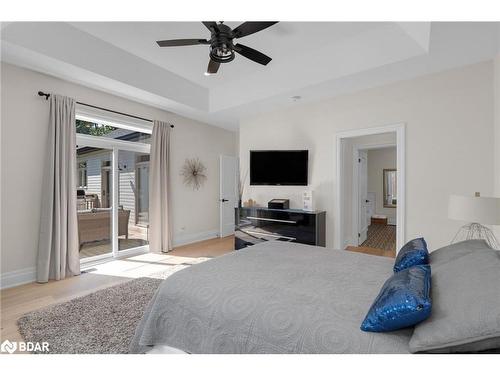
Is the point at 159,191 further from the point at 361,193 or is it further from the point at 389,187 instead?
the point at 389,187

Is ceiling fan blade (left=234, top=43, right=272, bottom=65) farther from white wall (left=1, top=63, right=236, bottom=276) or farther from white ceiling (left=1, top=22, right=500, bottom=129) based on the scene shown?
white wall (left=1, top=63, right=236, bottom=276)

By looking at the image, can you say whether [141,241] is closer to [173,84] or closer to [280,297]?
[173,84]

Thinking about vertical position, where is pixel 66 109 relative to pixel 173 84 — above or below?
below

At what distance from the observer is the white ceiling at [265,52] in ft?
8.70

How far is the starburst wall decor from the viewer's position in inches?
209

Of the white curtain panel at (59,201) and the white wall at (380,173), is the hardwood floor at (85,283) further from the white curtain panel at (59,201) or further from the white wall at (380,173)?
the white wall at (380,173)

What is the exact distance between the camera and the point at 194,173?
5477 millimetres

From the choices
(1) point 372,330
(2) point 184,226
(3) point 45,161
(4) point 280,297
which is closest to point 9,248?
(3) point 45,161

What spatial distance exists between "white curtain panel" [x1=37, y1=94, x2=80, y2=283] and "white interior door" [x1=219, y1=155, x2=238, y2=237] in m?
2.78

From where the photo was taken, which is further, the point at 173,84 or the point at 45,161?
the point at 173,84

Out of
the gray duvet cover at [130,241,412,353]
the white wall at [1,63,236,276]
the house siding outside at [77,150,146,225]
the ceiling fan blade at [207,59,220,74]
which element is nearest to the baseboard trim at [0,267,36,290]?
the white wall at [1,63,236,276]

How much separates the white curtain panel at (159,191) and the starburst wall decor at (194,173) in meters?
0.58

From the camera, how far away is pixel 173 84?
4.15 m
